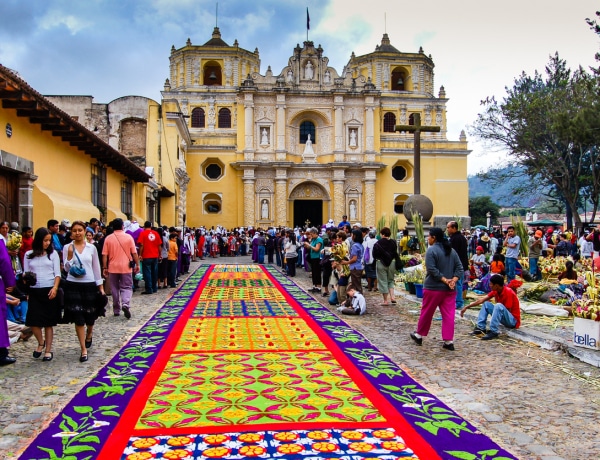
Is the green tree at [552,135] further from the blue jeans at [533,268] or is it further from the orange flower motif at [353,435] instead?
the orange flower motif at [353,435]

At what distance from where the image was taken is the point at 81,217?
14.5m

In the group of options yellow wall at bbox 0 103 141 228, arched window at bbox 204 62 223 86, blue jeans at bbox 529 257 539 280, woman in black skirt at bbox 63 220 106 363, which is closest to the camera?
woman in black skirt at bbox 63 220 106 363

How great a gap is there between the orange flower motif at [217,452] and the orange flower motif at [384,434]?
1112 millimetres

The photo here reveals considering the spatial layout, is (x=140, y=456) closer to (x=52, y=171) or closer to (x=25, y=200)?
(x=25, y=200)

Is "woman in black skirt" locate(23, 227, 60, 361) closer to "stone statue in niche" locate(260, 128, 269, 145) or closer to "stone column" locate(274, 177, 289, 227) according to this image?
"stone column" locate(274, 177, 289, 227)

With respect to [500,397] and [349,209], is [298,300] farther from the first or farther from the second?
[349,209]

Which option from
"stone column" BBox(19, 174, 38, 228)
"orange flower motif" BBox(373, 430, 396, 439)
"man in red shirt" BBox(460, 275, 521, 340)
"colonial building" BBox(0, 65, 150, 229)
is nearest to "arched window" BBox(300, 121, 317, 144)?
"colonial building" BBox(0, 65, 150, 229)

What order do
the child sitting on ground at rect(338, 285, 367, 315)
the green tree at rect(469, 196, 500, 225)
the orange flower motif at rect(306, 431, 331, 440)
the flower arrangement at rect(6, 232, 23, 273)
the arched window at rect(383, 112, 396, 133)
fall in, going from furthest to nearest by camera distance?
the green tree at rect(469, 196, 500, 225), the arched window at rect(383, 112, 396, 133), the child sitting on ground at rect(338, 285, 367, 315), the flower arrangement at rect(6, 232, 23, 273), the orange flower motif at rect(306, 431, 331, 440)

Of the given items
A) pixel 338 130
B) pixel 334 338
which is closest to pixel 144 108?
pixel 338 130

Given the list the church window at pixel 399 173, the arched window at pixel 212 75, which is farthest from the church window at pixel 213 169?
the church window at pixel 399 173

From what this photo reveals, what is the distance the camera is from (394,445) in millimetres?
4098

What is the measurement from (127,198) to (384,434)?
1879cm

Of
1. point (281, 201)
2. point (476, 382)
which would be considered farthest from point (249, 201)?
point (476, 382)

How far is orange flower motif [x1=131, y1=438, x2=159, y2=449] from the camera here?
4059 millimetres
